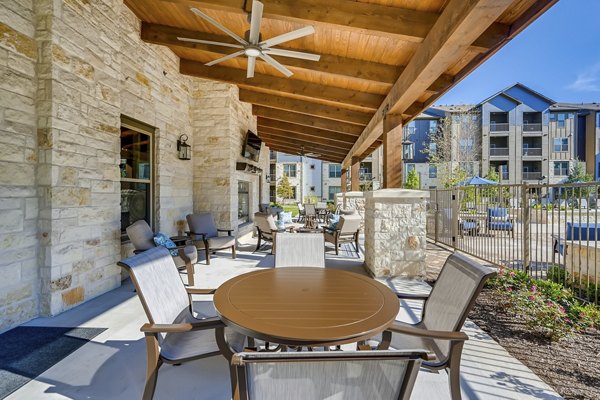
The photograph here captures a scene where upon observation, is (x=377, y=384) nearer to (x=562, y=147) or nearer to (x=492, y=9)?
(x=492, y=9)

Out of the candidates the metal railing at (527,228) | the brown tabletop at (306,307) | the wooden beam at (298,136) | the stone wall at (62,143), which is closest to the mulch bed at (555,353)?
the metal railing at (527,228)

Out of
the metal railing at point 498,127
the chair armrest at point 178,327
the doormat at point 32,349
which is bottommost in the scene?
the doormat at point 32,349

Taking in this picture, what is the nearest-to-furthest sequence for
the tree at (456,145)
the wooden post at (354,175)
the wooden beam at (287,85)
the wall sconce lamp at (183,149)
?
the wooden beam at (287,85), the wall sconce lamp at (183,149), the wooden post at (354,175), the tree at (456,145)

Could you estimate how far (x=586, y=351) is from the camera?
2273 millimetres

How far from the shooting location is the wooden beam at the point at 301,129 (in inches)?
358

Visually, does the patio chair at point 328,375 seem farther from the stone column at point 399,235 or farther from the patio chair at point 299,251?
the stone column at point 399,235

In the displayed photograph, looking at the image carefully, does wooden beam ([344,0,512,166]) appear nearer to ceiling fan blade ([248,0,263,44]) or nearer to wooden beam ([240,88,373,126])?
ceiling fan blade ([248,0,263,44])

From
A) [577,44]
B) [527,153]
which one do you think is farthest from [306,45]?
[577,44]

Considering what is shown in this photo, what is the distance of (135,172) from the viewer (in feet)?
15.2

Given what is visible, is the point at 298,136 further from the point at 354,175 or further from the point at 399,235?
the point at 399,235

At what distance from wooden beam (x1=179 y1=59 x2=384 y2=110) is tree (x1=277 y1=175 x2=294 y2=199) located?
16705 mm

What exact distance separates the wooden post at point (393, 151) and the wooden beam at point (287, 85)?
26.7 inches

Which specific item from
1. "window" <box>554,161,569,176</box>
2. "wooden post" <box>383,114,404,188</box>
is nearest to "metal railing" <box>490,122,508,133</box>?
"window" <box>554,161,569,176</box>

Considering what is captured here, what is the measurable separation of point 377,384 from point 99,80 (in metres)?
4.32
